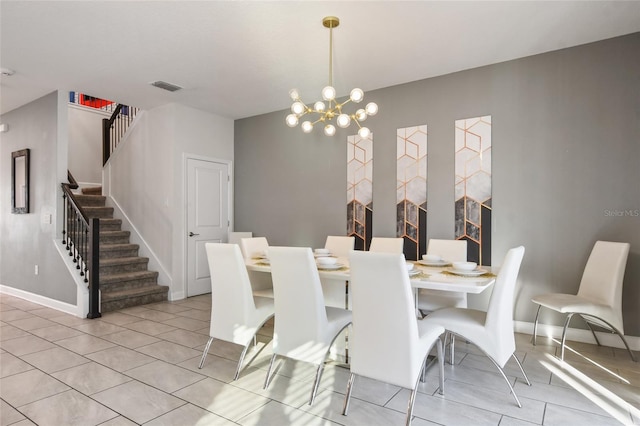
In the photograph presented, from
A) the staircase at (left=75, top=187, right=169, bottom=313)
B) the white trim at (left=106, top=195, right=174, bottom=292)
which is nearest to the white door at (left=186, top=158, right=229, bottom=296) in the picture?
the white trim at (left=106, top=195, right=174, bottom=292)

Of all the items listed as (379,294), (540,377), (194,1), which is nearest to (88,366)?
(379,294)

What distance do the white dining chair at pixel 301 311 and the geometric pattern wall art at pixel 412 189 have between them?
6.80 feet

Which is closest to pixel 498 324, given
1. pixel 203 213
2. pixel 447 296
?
pixel 447 296

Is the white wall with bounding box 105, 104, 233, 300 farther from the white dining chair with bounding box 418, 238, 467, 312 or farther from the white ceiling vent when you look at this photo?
the white dining chair with bounding box 418, 238, 467, 312

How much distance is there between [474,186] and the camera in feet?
13.0

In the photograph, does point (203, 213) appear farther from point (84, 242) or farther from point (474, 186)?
point (474, 186)

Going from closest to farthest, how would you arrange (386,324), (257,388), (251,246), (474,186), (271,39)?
(386,324) < (257,388) < (271,39) < (251,246) < (474,186)

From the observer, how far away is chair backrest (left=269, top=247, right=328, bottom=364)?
2320 millimetres

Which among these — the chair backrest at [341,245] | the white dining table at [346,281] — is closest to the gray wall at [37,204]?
the white dining table at [346,281]

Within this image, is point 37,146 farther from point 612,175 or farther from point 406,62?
point 612,175

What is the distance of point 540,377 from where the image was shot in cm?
266

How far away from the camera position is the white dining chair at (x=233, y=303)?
2.63 m

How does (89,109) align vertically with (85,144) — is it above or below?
above

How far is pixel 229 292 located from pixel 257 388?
0.67 metres
